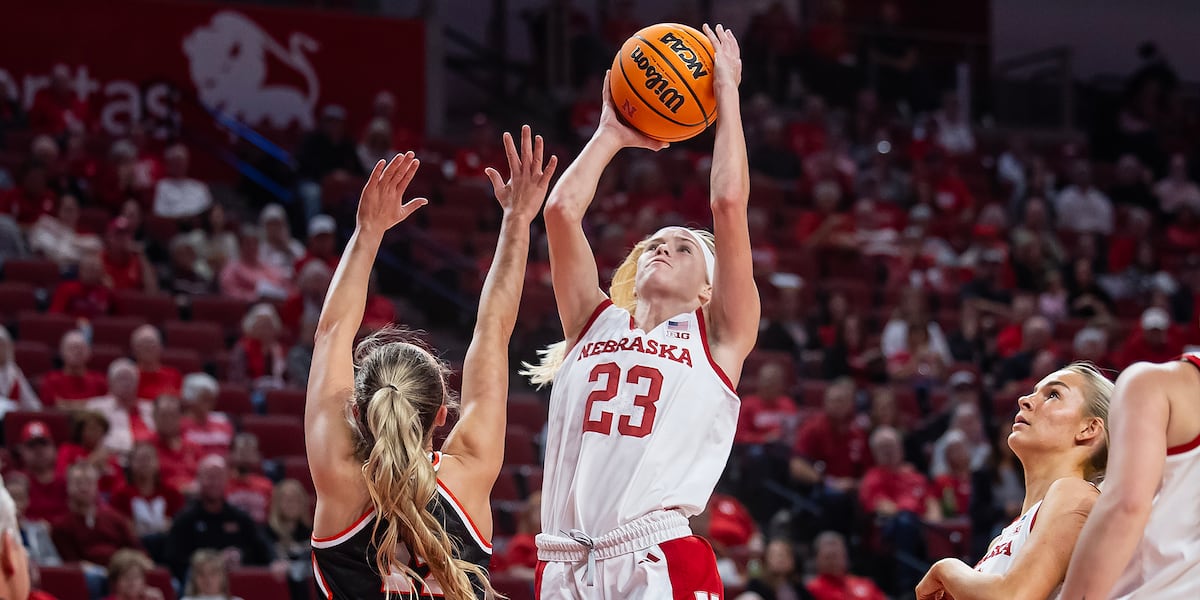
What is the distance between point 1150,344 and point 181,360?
7.89 metres

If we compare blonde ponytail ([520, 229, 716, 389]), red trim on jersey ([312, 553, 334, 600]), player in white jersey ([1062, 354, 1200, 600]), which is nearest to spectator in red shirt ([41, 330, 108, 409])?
blonde ponytail ([520, 229, 716, 389])

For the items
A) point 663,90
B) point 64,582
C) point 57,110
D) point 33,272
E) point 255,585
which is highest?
point 57,110

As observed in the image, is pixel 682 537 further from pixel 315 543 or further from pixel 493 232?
pixel 493 232

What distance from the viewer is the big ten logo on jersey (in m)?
3.19

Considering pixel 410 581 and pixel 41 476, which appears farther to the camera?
pixel 41 476

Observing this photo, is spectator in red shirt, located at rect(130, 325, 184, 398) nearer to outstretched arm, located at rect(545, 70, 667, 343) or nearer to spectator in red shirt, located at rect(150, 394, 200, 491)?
spectator in red shirt, located at rect(150, 394, 200, 491)

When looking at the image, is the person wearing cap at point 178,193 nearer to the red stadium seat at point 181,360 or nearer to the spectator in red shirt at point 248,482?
the red stadium seat at point 181,360

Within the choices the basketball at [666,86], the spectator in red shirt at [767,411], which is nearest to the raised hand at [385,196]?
the basketball at [666,86]

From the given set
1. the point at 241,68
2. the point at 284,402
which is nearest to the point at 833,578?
the point at 284,402

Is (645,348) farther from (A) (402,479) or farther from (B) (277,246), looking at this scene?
(B) (277,246)

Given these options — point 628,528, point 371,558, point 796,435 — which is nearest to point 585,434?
point 628,528

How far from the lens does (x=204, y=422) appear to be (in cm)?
930

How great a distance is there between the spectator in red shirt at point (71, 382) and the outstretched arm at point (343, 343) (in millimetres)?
6082

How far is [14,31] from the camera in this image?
13.2 meters
